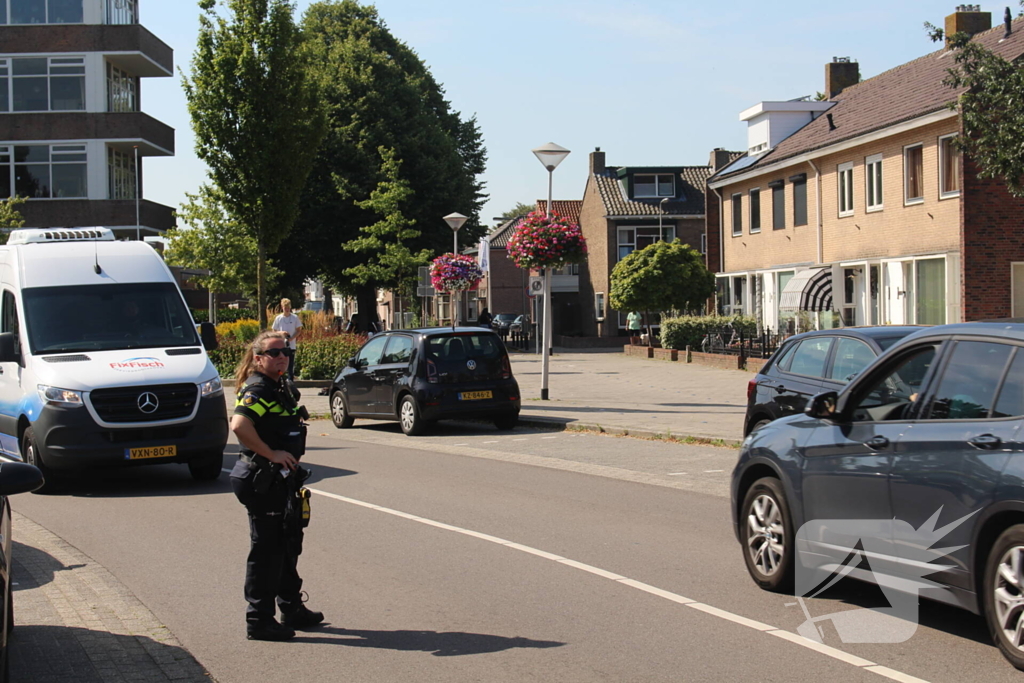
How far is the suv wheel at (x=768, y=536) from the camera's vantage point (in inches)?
268

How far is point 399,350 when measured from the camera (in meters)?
17.9

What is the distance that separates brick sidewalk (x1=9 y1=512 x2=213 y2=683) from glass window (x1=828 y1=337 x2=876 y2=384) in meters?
6.89

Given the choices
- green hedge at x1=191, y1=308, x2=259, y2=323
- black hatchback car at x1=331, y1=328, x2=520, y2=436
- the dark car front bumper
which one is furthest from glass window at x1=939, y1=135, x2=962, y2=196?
green hedge at x1=191, y1=308, x2=259, y2=323

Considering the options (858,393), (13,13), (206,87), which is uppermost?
(13,13)

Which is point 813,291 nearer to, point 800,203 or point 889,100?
point 800,203

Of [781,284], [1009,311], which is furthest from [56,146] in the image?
A: [1009,311]

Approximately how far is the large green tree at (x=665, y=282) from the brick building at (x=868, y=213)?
0.98 m

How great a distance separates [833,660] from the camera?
5.53 meters

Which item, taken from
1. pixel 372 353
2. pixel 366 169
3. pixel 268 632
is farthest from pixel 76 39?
pixel 268 632

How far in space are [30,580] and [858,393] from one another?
5.42 metres

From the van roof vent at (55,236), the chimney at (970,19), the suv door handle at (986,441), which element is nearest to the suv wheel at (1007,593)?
the suv door handle at (986,441)

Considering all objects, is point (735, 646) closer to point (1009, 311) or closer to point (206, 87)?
point (206, 87)

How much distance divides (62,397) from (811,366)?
764cm

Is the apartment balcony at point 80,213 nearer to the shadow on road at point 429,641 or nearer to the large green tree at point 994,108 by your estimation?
the large green tree at point 994,108
